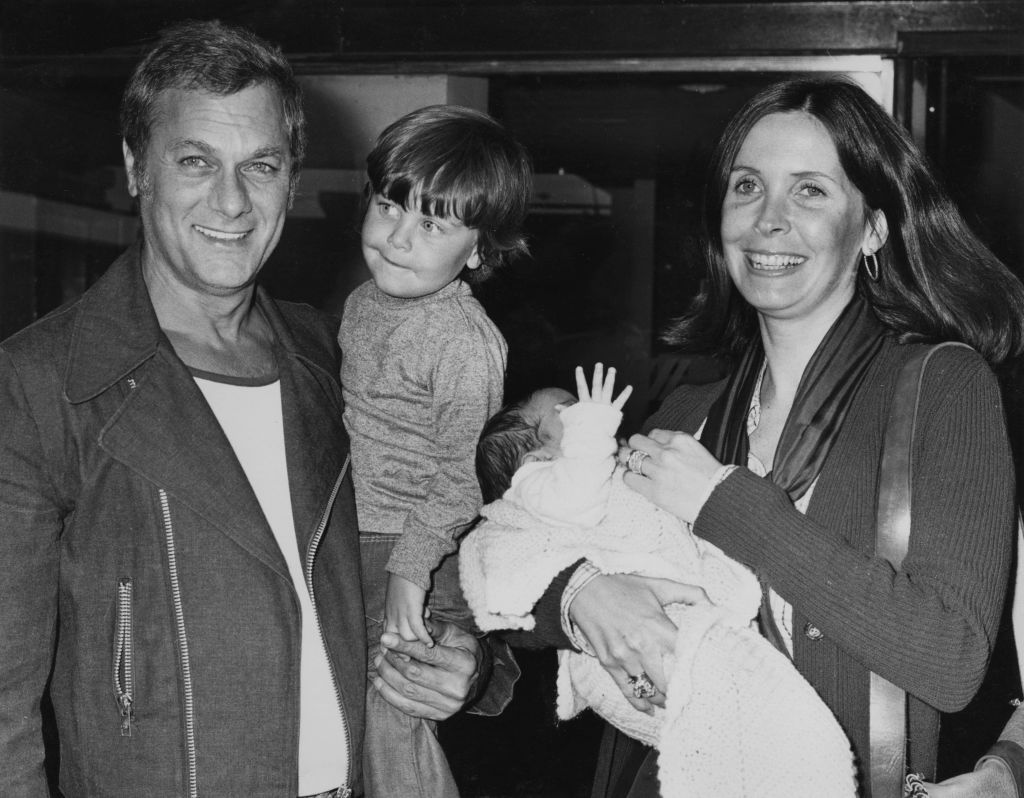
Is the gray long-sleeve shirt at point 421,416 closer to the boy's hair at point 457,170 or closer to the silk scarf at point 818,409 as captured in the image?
the boy's hair at point 457,170

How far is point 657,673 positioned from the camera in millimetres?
1958

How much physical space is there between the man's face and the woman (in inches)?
32.2

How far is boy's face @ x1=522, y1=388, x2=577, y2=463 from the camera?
87.4 inches

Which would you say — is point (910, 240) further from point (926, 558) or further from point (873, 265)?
point (926, 558)

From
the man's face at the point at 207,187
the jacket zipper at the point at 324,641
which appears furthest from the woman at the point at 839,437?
the man's face at the point at 207,187

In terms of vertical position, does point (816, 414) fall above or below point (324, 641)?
above

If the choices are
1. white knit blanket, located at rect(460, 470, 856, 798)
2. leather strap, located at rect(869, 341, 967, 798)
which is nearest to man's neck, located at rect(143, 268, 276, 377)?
white knit blanket, located at rect(460, 470, 856, 798)

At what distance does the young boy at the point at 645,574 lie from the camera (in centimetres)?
182

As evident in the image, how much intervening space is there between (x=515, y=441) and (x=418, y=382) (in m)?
0.25

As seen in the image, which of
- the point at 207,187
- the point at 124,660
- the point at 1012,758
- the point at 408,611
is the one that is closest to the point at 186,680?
the point at 124,660

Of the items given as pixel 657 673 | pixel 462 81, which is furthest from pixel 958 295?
pixel 462 81

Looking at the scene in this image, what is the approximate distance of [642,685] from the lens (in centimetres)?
199

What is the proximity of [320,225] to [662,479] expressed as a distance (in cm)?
304

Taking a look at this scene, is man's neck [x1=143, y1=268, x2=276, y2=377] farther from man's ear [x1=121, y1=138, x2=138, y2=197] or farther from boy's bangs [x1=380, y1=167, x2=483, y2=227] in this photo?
boy's bangs [x1=380, y1=167, x2=483, y2=227]
